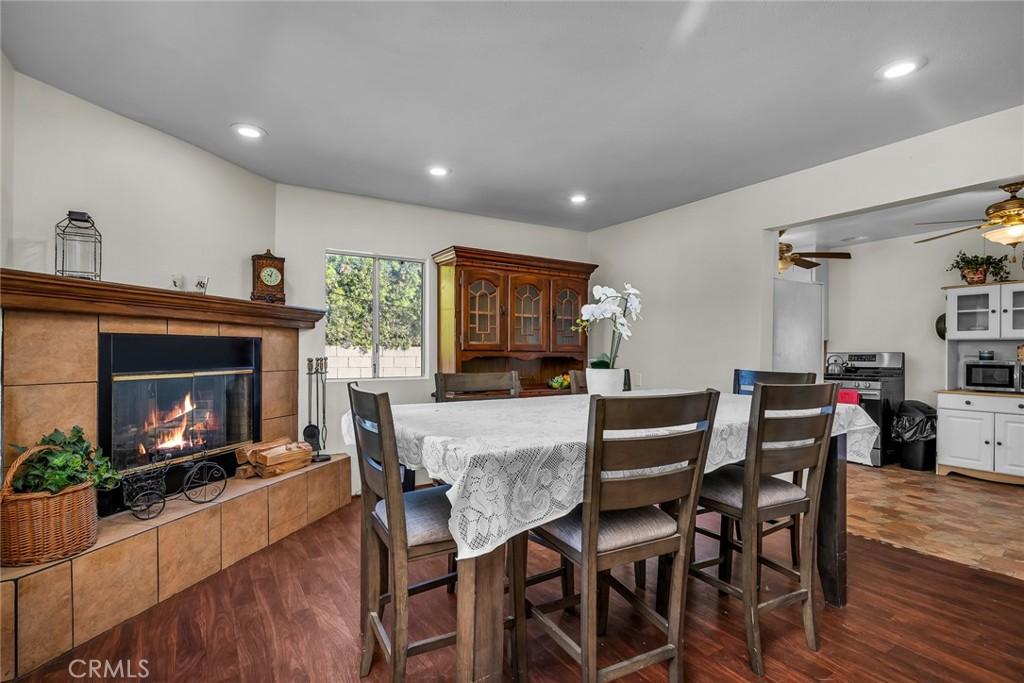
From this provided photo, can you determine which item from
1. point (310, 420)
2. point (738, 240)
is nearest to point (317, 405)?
point (310, 420)

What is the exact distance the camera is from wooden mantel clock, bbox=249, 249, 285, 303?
11.6 ft

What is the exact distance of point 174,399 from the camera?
9.25 ft

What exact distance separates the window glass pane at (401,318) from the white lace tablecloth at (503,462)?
257 cm

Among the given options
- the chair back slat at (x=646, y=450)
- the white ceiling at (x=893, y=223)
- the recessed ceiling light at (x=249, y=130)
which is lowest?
the chair back slat at (x=646, y=450)

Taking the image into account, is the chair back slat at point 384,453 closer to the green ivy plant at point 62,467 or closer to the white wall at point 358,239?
the green ivy plant at point 62,467

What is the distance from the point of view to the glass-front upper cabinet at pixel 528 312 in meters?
4.47

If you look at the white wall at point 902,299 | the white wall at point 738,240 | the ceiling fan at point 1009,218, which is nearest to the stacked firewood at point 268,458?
the white wall at point 738,240

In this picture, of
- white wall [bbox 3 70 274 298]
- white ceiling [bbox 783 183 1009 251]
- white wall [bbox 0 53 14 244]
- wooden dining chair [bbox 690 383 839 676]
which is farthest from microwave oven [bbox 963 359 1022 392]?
white wall [bbox 0 53 14 244]

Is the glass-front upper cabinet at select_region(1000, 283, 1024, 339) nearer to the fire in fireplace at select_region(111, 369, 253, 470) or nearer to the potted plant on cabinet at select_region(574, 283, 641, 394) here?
the potted plant on cabinet at select_region(574, 283, 641, 394)

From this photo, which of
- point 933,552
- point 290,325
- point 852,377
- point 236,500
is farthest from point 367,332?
point 852,377

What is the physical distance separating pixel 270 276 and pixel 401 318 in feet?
3.80

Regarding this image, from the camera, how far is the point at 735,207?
389 cm

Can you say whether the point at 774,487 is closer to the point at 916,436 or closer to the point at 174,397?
the point at 174,397

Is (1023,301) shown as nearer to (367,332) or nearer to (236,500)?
(367,332)
